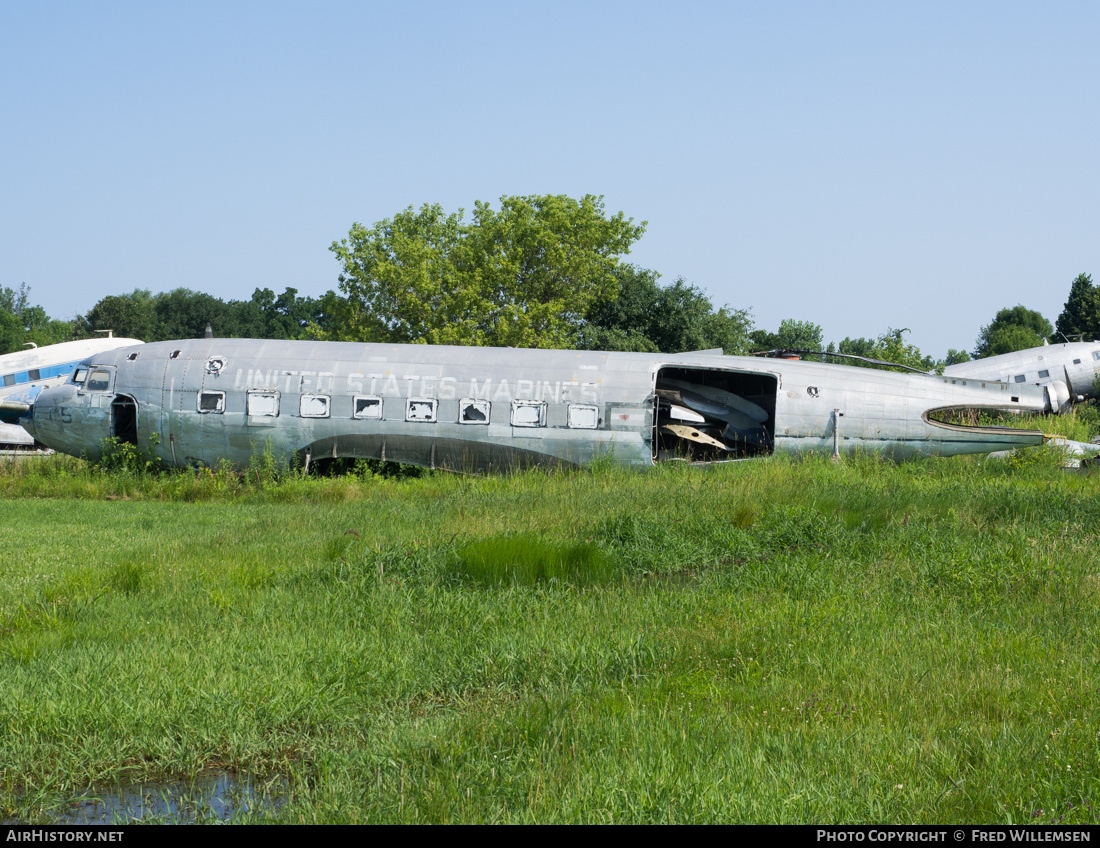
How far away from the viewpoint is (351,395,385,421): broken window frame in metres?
22.9

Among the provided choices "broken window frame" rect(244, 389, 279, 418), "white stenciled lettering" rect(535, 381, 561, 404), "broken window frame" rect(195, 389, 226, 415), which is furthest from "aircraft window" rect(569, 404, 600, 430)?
"broken window frame" rect(195, 389, 226, 415)

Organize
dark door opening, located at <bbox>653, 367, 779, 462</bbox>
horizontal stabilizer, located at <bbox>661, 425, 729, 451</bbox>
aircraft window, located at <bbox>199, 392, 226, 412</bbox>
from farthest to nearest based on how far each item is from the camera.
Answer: dark door opening, located at <bbox>653, 367, 779, 462</bbox>, horizontal stabilizer, located at <bbox>661, 425, 729, 451</bbox>, aircraft window, located at <bbox>199, 392, 226, 412</bbox>

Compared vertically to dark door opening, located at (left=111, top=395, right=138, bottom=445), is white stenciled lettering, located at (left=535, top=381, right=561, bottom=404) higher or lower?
higher

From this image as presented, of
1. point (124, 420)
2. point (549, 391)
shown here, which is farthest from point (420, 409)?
point (124, 420)

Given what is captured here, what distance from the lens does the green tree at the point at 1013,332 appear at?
85.8m

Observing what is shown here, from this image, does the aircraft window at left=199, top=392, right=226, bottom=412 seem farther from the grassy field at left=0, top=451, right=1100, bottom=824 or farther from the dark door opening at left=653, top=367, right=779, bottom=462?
the dark door opening at left=653, top=367, right=779, bottom=462

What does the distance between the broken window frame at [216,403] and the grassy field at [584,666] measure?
9194 mm

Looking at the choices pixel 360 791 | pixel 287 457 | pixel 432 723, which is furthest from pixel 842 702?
pixel 287 457

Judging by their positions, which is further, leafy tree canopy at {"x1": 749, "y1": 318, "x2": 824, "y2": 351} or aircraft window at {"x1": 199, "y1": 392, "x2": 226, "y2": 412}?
leafy tree canopy at {"x1": 749, "y1": 318, "x2": 824, "y2": 351}

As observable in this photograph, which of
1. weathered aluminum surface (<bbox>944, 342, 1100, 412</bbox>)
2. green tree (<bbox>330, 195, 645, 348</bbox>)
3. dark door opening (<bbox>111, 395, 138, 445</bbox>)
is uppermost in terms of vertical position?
green tree (<bbox>330, 195, 645, 348</bbox>)

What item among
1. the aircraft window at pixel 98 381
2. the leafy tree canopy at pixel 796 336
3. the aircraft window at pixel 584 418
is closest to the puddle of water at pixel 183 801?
the aircraft window at pixel 584 418

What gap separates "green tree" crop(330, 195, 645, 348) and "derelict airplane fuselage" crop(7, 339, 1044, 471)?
1113 inches

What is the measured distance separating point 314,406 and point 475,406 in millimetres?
4220

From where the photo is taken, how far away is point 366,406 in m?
23.0
